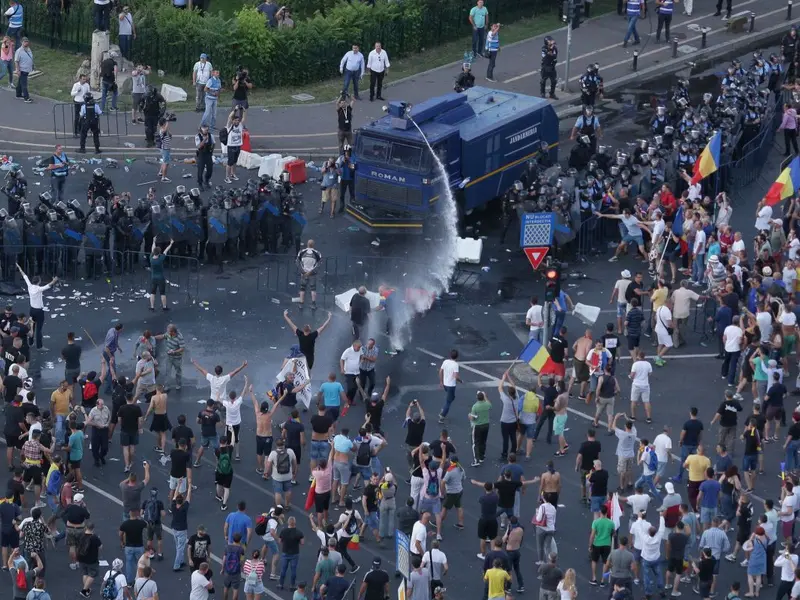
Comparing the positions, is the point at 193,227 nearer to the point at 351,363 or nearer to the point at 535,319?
the point at 351,363

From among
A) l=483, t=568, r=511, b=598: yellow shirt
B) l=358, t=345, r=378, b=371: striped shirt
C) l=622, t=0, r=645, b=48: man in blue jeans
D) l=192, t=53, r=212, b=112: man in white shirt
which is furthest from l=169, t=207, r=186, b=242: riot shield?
l=622, t=0, r=645, b=48: man in blue jeans

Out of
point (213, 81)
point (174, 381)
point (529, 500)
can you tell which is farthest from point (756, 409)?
point (213, 81)

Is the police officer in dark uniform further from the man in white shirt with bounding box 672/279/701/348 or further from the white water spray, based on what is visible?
the man in white shirt with bounding box 672/279/701/348

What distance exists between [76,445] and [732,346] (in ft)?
43.4

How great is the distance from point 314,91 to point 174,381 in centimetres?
1788

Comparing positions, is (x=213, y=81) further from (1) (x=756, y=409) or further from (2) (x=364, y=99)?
(1) (x=756, y=409)

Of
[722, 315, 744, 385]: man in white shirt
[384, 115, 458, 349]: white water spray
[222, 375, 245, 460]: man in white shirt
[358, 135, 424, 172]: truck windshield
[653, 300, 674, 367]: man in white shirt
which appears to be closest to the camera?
[222, 375, 245, 460]: man in white shirt

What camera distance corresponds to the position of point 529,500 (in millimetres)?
32156

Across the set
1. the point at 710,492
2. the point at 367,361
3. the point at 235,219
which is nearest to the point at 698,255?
the point at 367,361

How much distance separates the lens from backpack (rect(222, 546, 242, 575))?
92.2 ft

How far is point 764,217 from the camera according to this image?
4178 cm

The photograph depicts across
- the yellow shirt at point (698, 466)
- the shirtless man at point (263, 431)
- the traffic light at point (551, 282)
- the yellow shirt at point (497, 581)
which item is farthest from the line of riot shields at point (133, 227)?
the yellow shirt at point (497, 581)

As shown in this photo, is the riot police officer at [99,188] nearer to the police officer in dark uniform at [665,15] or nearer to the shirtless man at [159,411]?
the shirtless man at [159,411]

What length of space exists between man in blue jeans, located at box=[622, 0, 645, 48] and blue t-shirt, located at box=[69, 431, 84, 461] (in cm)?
2913
